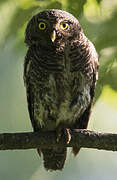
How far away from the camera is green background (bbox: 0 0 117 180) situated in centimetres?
261

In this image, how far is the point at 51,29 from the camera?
3598 millimetres

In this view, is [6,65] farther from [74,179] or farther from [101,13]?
[101,13]

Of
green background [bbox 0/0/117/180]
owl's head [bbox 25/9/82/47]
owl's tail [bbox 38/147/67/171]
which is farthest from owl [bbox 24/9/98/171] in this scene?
owl's tail [bbox 38/147/67/171]

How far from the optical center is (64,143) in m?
3.21

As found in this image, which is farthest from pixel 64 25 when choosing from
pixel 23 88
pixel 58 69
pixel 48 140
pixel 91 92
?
pixel 23 88

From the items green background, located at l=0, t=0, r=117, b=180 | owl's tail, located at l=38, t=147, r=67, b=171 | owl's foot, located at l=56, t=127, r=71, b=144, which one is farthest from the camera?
owl's tail, located at l=38, t=147, r=67, b=171

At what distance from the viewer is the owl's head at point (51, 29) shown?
3.62 meters

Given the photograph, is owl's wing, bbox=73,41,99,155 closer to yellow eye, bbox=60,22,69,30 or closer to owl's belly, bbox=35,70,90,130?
owl's belly, bbox=35,70,90,130

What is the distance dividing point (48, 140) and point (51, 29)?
3.49 feet

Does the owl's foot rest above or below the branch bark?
below

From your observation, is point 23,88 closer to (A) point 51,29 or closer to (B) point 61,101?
(B) point 61,101

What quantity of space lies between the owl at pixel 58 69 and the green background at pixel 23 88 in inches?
7.8

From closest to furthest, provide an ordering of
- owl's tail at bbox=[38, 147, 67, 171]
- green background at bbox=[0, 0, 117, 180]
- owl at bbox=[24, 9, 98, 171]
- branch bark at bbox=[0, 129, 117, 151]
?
green background at bbox=[0, 0, 117, 180]
branch bark at bbox=[0, 129, 117, 151]
owl at bbox=[24, 9, 98, 171]
owl's tail at bbox=[38, 147, 67, 171]

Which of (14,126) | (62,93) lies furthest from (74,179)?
(62,93)
